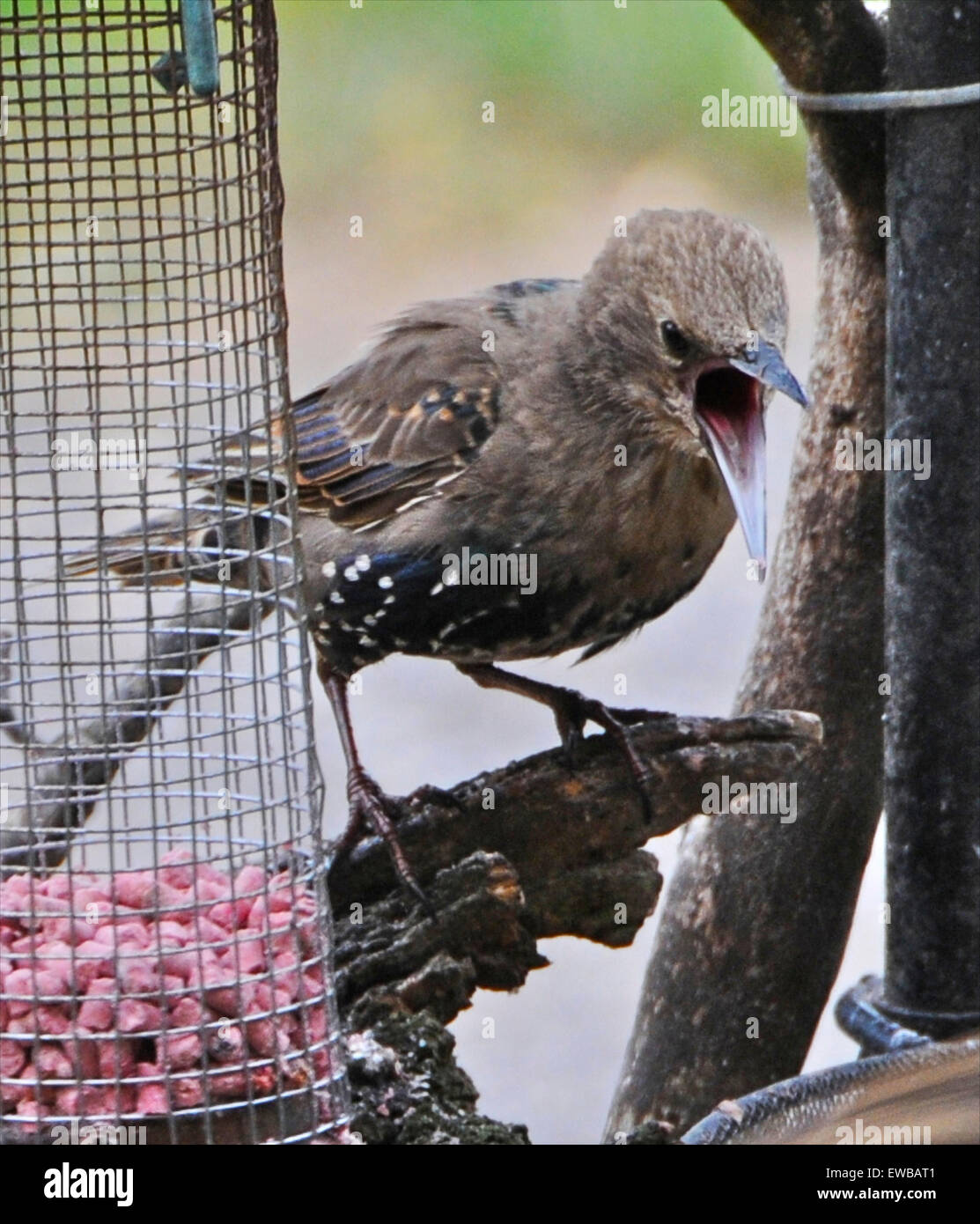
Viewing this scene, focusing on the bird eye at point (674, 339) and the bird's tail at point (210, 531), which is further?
the bird eye at point (674, 339)

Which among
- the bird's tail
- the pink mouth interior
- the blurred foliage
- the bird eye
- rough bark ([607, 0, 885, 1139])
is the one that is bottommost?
rough bark ([607, 0, 885, 1139])

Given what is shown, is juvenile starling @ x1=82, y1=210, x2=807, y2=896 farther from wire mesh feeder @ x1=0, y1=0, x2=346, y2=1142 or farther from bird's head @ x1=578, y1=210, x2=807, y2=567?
wire mesh feeder @ x1=0, y1=0, x2=346, y2=1142

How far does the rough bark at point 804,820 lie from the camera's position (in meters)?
3.81

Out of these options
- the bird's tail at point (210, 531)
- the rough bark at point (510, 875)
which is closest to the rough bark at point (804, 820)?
the rough bark at point (510, 875)

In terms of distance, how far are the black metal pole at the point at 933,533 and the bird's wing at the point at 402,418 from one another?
0.85m

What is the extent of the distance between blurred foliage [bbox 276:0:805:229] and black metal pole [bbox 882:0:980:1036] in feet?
18.1

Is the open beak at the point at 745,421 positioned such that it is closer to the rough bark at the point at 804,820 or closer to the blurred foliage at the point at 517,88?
the rough bark at the point at 804,820

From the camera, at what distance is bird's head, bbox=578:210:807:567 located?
3248 millimetres

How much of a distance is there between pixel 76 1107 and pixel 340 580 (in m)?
1.35

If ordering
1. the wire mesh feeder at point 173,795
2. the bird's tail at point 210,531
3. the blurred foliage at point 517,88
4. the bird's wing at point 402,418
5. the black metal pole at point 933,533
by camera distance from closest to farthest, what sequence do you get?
the wire mesh feeder at point 173,795 < the bird's tail at point 210,531 < the black metal pole at point 933,533 < the bird's wing at point 402,418 < the blurred foliage at point 517,88

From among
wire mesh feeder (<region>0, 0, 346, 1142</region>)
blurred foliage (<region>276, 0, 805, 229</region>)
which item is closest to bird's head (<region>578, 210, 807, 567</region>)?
wire mesh feeder (<region>0, 0, 346, 1142</region>)
